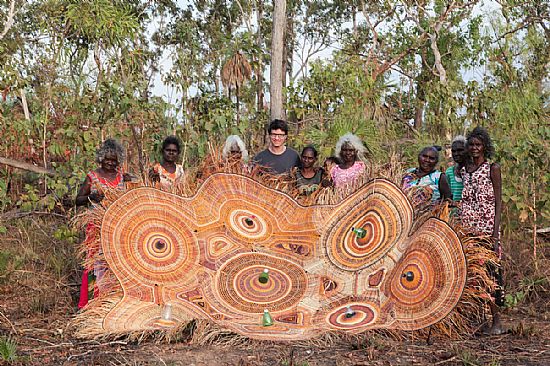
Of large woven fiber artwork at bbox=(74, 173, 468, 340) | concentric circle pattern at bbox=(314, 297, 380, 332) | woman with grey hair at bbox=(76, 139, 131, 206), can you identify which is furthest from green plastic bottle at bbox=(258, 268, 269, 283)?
woman with grey hair at bbox=(76, 139, 131, 206)

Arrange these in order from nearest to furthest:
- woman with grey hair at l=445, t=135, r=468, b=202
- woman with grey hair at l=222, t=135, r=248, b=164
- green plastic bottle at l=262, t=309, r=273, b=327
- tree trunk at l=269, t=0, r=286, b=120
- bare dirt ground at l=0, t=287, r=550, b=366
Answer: bare dirt ground at l=0, t=287, r=550, b=366
green plastic bottle at l=262, t=309, r=273, b=327
woman with grey hair at l=222, t=135, r=248, b=164
woman with grey hair at l=445, t=135, r=468, b=202
tree trunk at l=269, t=0, r=286, b=120

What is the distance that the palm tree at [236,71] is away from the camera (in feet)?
22.0

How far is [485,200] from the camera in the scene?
3.53m

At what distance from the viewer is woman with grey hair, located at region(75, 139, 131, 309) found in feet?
12.1

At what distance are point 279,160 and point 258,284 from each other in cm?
96

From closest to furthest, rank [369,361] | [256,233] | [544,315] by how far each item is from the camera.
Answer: [369,361], [256,233], [544,315]

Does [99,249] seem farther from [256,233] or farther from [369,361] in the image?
[369,361]

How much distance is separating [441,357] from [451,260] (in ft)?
1.92

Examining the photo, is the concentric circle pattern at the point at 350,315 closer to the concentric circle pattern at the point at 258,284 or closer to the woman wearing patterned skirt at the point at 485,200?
the concentric circle pattern at the point at 258,284

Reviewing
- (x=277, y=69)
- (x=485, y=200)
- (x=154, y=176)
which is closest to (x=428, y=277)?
(x=485, y=200)

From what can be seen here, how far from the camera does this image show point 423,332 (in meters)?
3.36

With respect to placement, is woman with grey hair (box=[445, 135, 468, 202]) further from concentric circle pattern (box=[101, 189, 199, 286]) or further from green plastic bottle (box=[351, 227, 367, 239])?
concentric circle pattern (box=[101, 189, 199, 286])

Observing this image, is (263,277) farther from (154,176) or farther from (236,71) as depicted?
(236,71)

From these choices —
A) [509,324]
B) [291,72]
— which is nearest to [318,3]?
[291,72]
